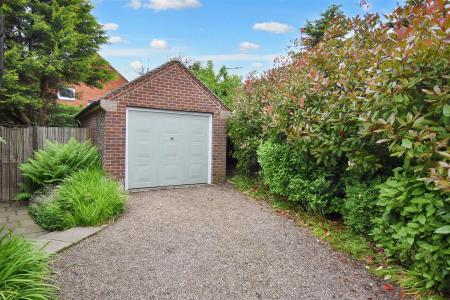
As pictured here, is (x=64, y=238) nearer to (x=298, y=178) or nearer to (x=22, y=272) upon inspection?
(x=22, y=272)

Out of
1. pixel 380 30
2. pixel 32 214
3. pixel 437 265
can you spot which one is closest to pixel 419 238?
pixel 437 265

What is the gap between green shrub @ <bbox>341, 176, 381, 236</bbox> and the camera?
4.07 meters

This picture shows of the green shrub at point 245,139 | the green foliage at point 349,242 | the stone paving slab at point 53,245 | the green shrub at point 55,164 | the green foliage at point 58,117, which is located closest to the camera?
the green foliage at point 349,242

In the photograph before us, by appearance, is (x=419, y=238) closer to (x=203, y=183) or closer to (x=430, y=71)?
(x=430, y=71)

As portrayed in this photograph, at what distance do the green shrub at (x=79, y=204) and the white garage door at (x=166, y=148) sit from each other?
5.92 ft

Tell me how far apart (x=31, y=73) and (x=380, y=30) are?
10.2m

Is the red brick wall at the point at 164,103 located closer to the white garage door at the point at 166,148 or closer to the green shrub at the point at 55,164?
the white garage door at the point at 166,148

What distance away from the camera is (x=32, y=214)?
6055 millimetres

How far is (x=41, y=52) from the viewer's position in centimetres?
970

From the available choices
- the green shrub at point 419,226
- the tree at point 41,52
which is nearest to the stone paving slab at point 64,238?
the green shrub at point 419,226

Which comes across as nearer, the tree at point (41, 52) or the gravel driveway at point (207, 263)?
the gravel driveway at point (207, 263)

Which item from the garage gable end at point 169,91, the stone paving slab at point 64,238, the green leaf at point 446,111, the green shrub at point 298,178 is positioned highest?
the garage gable end at point 169,91

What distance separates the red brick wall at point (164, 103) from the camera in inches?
284

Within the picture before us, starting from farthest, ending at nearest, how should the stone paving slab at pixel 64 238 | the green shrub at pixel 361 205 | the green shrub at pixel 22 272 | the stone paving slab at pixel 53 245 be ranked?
the green shrub at pixel 361 205
the stone paving slab at pixel 64 238
the stone paving slab at pixel 53 245
the green shrub at pixel 22 272
